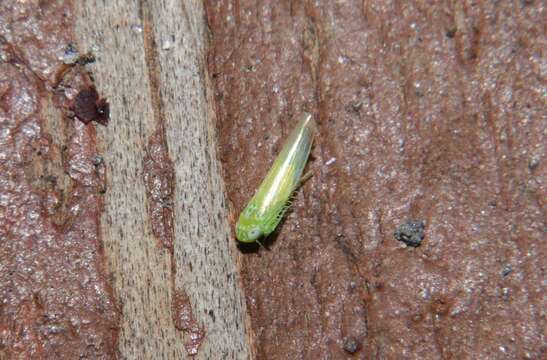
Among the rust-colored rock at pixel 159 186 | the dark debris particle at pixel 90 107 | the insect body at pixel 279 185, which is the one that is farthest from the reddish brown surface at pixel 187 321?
the dark debris particle at pixel 90 107

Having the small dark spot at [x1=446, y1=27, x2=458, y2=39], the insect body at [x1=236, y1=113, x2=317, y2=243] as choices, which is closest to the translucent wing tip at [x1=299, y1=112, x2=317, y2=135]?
the insect body at [x1=236, y1=113, x2=317, y2=243]

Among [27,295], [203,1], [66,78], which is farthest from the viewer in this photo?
[203,1]

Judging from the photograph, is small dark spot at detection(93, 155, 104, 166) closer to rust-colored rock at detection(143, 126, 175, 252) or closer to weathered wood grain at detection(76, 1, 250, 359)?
weathered wood grain at detection(76, 1, 250, 359)

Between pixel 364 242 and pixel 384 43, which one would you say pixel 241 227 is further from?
pixel 384 43

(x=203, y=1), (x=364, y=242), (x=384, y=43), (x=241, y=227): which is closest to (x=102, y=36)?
(x=203, y=1)

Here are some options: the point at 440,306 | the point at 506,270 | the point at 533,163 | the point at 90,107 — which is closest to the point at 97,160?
the point at 90,107

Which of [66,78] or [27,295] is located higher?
[66,78]
